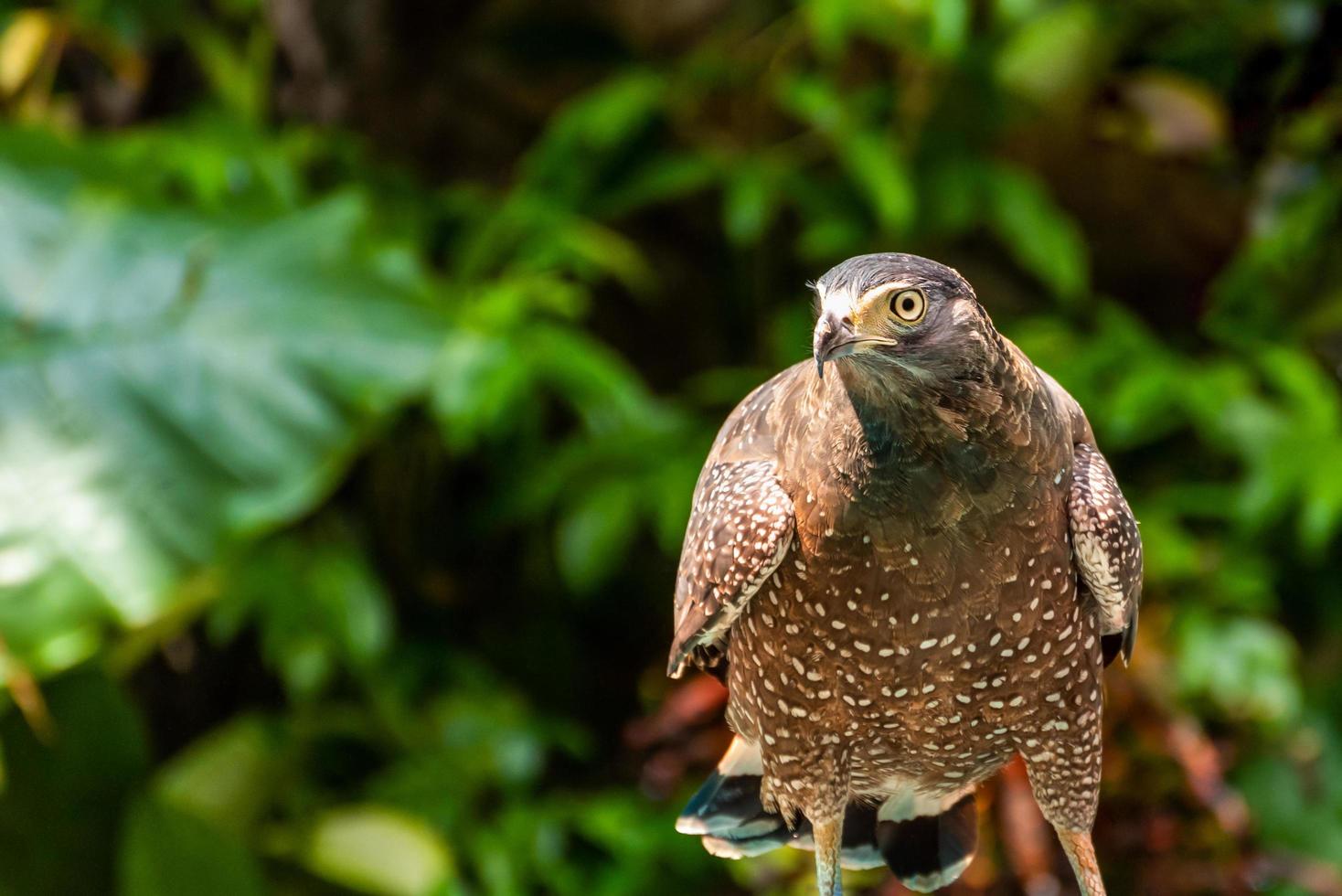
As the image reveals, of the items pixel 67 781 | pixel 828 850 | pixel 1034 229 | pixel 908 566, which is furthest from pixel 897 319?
pixel 67 781

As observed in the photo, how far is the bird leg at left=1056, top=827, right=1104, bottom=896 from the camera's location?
81.9 inches

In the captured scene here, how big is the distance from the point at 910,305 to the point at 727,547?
465 mm

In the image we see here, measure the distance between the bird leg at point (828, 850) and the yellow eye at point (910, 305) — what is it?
854 millimetres

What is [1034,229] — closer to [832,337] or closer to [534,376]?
[534,376]

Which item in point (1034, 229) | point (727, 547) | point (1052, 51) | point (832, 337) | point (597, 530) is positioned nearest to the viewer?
point (832, 337)

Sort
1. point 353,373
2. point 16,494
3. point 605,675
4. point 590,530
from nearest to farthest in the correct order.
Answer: point 16,494
point 353,373
point 590,530
point 605,675

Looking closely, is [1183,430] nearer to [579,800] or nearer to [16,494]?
[579,800]

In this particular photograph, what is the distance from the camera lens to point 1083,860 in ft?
6.84

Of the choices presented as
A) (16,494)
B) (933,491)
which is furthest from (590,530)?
(933,491)

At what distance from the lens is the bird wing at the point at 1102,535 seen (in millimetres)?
1830

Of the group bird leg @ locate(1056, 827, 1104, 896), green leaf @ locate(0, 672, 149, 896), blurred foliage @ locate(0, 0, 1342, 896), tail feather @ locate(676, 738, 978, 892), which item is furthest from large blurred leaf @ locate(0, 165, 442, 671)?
bird leg @ locate(1056, 827, 1104, 896)

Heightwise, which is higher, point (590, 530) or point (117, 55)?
point (117, 55)

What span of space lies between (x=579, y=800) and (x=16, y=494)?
187cm

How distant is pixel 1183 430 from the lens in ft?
15.3
